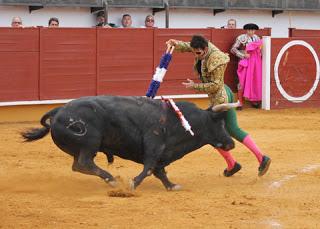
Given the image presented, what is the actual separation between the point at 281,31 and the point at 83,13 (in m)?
4.96

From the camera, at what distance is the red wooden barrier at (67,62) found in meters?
10.6

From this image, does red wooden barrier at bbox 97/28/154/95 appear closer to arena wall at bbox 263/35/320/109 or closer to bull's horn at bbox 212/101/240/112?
arena wall at bbox 263/35/320/109

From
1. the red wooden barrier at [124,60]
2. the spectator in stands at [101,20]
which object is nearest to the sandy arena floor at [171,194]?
the red wooden barrier at [124,60]

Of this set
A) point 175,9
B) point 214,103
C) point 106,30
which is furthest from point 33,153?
point 175,9

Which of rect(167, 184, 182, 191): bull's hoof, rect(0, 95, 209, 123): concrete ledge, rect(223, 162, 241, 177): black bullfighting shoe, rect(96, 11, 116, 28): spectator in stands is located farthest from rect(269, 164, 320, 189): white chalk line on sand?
rect(96, 11, 116, 28): spectator in stands

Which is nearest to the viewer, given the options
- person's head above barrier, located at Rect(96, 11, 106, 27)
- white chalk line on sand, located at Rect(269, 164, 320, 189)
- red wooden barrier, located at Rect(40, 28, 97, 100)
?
white chalk line on sand, located at Rect(269, 164, 320, 189)

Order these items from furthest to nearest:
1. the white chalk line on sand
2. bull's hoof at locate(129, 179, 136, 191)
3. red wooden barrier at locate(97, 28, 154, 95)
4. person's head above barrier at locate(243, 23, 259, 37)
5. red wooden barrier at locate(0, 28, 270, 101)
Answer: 1. person's head above barrier at locate(243, 23, 259, 37)
2. red wooden barrier at locate(97, 28, 154, 95)
3. red wooden barrier at locate(0, 28, 270, 101)
4. the white chalk line on sand
5. bull's hoof at locate(129, 179, 136, 191)

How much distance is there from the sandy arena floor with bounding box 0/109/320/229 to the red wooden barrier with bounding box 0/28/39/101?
2.17 metres

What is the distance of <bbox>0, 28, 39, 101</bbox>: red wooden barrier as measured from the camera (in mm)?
10242

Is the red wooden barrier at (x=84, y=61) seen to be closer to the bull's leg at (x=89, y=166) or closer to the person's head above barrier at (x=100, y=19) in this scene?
the person's head above barrier at (x=100, y=19)

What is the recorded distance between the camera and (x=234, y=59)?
1253 centimetres

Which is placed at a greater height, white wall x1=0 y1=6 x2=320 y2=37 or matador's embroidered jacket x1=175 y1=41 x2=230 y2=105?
white wall x1=0 y1=6 x2=320 y2=37

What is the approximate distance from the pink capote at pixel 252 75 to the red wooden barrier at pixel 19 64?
3396 millimetres

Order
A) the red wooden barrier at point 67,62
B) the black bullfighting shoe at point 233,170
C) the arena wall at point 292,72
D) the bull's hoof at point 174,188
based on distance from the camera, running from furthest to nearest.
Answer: the arena wall at point 292,72 → the red wooden barrier at point 67,62 → the black bullfighting shoe at point 233,170 → the bull's hoof at point 174,188
